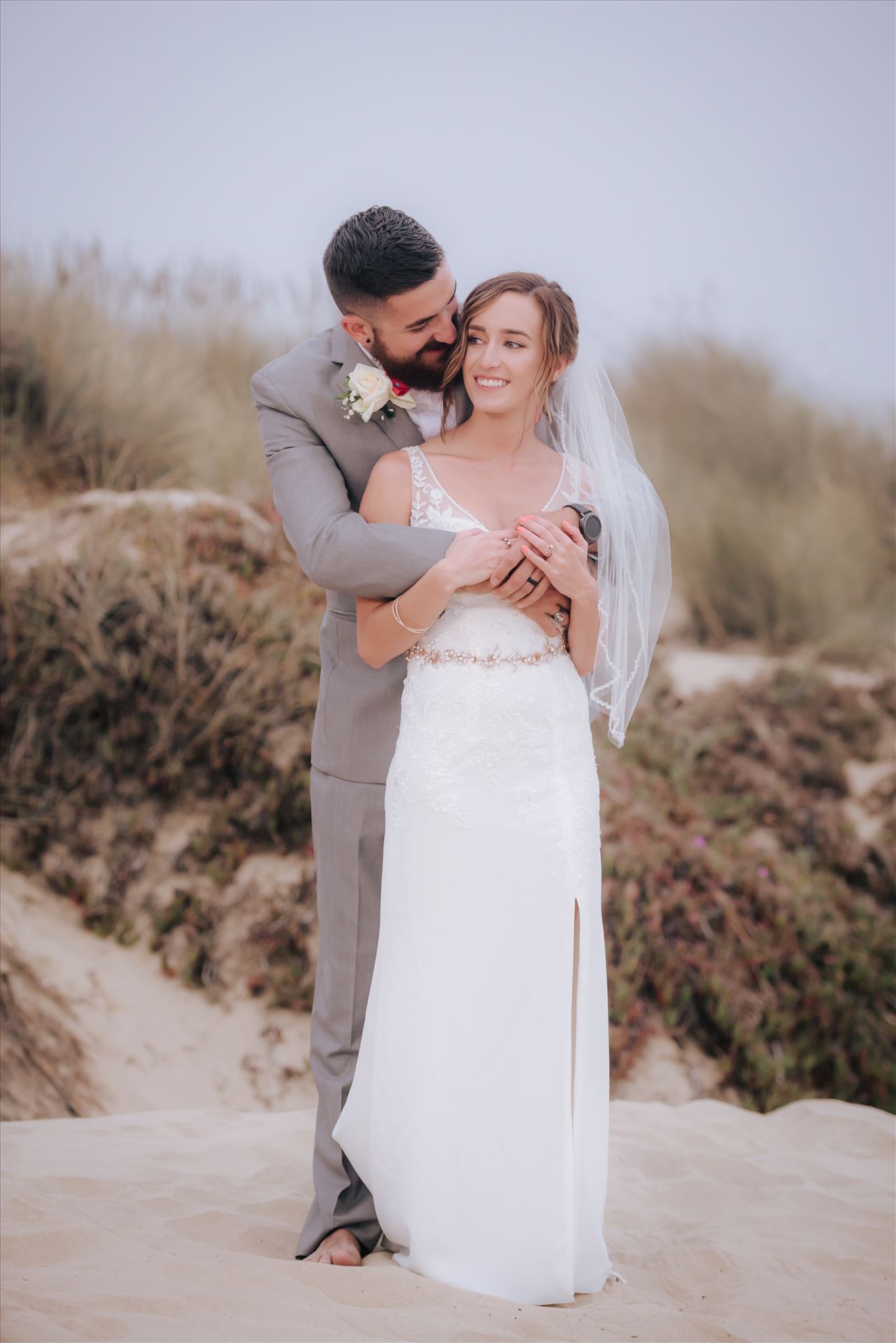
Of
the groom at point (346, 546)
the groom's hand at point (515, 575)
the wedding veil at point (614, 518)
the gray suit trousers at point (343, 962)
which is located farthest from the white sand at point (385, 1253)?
the groom's hand at point (515, 575)

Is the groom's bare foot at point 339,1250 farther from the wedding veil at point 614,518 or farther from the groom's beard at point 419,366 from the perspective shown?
the groom's beard at point 419,366

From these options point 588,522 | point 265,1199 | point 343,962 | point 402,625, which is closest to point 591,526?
point 588,522

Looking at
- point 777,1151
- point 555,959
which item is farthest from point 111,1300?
point 777,1151

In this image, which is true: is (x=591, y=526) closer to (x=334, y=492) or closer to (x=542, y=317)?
(x=542, y=317)

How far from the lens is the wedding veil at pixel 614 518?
2.91 meters

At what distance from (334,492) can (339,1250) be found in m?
1.96

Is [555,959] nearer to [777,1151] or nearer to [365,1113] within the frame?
[365,1113]

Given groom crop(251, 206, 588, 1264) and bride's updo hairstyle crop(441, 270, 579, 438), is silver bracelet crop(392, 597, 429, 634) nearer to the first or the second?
groom crop(251, 206, 588, 1264)

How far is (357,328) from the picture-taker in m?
2.91

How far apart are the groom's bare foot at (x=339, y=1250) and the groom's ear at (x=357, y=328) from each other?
237 centimetres

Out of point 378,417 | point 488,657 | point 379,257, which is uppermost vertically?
point 379,257

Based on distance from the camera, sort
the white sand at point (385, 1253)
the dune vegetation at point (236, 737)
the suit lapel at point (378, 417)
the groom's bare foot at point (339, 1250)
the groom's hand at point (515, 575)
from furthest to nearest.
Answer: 1. the dune vegetation at point (236, 737)
2. the suit lapel at point (378, 417)
3. the groom's bare foot at point (339, 1250)
4. the groom's hand at point (515, 575)
5. the white sand at point (385, 1253)

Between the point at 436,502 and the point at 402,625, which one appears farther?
the point at 436,502

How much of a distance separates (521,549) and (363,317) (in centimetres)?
79
